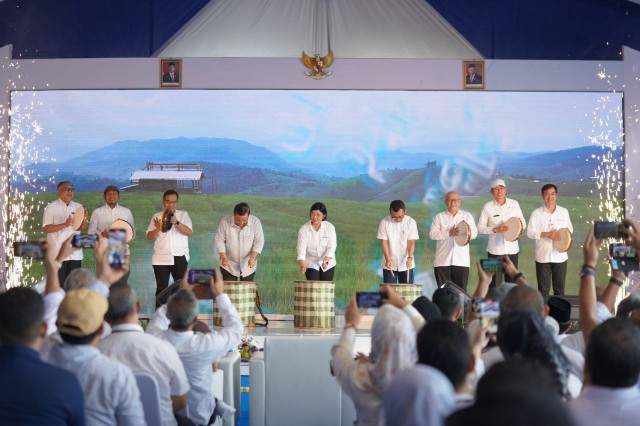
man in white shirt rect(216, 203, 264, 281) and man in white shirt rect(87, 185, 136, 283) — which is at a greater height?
man in white shirt rect(87, 185, 136, 283)

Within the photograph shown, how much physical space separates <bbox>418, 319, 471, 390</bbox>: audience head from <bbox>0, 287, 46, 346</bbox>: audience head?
4.25 feet

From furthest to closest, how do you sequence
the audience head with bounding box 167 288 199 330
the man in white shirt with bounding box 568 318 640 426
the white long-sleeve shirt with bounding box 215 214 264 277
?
the white long-sleeve shirt with bounding box 215 214 264 277 → the audience head with bounding box 167 288 199 330 → the man in white shirt with bounding box 568 318 640 426

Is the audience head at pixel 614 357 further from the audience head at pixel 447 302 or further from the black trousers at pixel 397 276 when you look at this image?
the black trousers at pixel 397 276

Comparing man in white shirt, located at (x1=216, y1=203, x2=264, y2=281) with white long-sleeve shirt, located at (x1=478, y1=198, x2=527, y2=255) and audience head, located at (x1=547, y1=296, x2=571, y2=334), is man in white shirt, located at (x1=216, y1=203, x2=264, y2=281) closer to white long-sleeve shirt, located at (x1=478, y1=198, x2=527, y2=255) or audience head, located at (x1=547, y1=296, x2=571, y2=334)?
white long-sleeve shirt, located at (x1=478, y1=198, x2=527, y2=255)

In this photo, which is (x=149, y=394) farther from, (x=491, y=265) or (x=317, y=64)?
(x=317, y=64)

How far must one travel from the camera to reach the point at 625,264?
458cm

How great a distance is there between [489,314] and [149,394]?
144cm

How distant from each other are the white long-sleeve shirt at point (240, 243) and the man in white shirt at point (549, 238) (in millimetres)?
3174

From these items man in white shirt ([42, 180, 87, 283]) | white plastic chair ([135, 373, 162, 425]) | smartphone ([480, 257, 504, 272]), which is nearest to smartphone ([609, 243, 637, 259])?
smartphone ([480, 257, 504, 272])

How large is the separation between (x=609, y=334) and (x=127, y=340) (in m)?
2.12

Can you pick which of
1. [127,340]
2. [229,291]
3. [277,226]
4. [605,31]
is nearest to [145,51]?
[277,226]

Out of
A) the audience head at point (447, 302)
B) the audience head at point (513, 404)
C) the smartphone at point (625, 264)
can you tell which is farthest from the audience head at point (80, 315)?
the smartphone at point (625, 264)

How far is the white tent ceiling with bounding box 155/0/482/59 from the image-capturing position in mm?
11852

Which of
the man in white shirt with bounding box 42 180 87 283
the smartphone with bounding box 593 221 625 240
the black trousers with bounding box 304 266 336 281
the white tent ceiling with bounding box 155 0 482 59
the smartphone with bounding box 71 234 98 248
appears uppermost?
the white tent ceiling with bounding box 155 0 482 59
